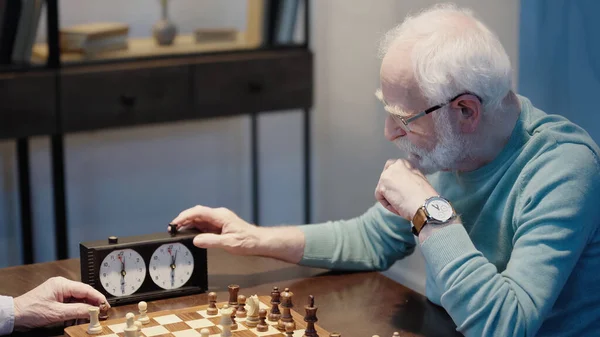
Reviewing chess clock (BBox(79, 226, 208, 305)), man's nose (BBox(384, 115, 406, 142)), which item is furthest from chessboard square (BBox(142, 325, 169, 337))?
man's nose (BBox(384, 115, 406, 142))

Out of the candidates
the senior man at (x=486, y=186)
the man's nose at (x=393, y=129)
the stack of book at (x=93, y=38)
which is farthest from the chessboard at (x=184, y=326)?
the stack of book at (x=93, y=38)

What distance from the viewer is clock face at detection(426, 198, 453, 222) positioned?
1.82 meters

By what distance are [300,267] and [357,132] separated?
2.23 metres

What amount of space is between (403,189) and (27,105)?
7.02 feet

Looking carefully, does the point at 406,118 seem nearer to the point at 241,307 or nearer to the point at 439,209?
the point at 439,209

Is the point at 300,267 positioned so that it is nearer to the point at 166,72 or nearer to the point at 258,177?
the point at 166,72

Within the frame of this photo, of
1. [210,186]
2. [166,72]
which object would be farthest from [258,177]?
[166,72]

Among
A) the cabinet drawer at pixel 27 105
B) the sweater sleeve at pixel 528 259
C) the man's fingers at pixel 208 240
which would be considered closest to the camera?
the sweater sleeve at pixel 528 259

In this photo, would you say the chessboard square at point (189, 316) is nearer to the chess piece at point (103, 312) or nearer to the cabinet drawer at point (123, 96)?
the chess piece at point (103, 312)

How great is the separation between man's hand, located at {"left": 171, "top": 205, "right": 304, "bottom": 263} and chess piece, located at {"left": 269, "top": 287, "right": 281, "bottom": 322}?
0.29 meters

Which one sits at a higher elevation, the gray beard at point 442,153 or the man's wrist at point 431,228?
the gray beard at point 442,153

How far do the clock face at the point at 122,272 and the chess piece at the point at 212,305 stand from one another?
0.19 meters

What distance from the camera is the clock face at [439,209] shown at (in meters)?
1.82

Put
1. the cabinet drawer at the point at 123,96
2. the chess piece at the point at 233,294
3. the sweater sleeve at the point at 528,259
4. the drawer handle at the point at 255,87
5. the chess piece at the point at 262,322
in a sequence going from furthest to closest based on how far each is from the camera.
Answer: the drawer handle at the point at 255,87 → the cabinet drawer at the point at 123,96 → the chess piece at the point at 233,294 → the chess piece at the point at 262,322 → the sweater sleeve at the point at 528,259
